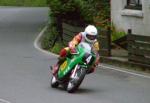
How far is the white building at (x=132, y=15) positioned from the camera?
22062 mm

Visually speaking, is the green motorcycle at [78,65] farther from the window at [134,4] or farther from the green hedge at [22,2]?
the green hedge at [22,2]

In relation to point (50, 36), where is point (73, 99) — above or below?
above

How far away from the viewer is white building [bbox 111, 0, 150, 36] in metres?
22.1

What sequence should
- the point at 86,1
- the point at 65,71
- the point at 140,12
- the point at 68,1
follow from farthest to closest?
the point at 86,1 < the point at 68,1 < the point at 140,12 < the point at 65,71

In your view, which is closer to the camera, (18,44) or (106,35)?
(106,35)

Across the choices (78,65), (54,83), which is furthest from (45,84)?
(78,65)

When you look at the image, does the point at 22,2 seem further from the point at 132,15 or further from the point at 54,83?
the point at 54,83

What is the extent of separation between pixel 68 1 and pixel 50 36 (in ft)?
5.76

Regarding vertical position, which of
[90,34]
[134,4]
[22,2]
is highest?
[90,34]

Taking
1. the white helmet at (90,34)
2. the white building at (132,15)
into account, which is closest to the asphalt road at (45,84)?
the white helmet at (90,34)

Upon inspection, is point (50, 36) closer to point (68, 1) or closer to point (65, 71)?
point (68, 1)

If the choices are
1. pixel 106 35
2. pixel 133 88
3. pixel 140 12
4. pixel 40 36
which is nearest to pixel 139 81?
pixel 133 88

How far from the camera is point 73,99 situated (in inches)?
523

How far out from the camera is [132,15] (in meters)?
22.8
